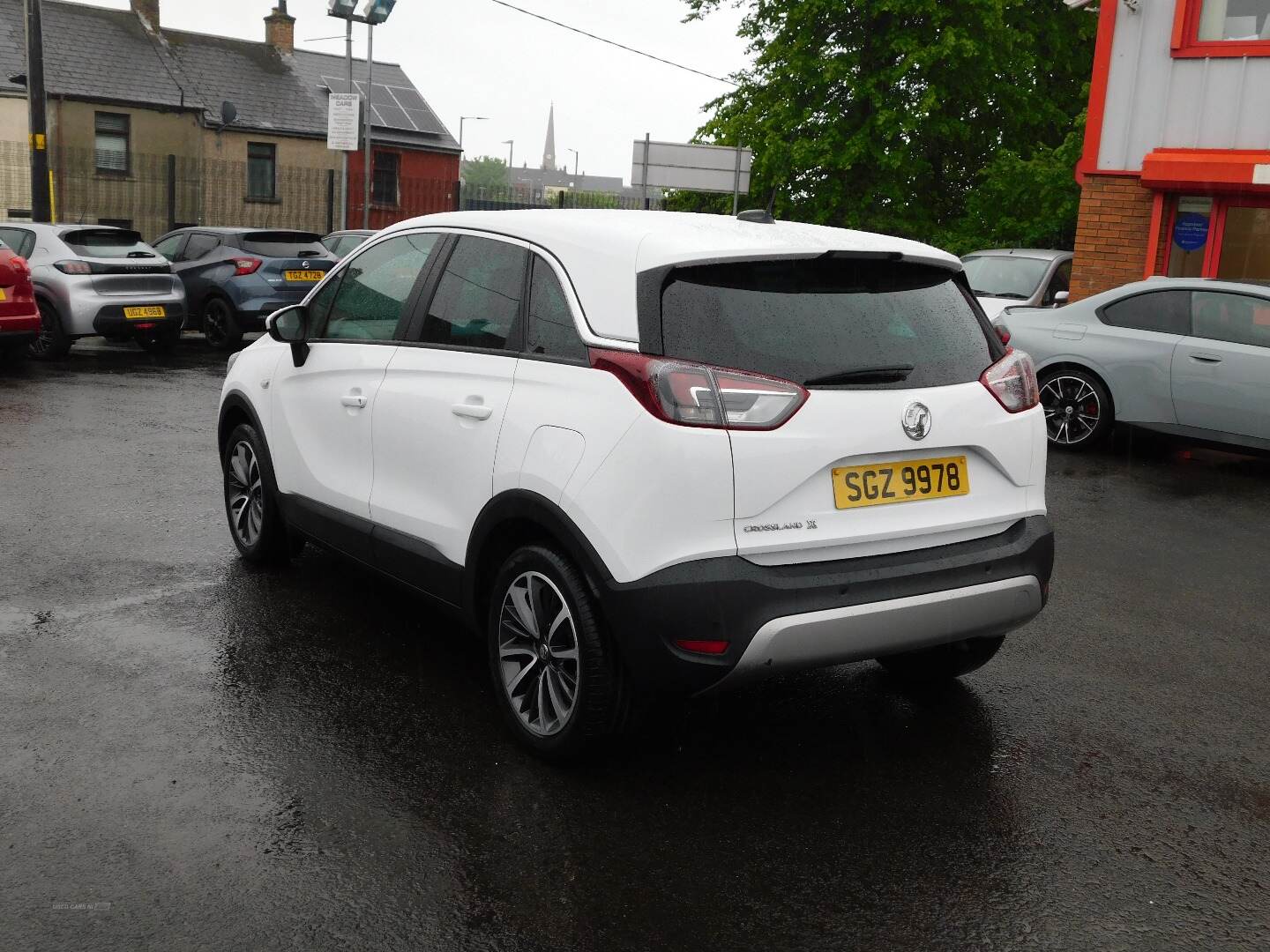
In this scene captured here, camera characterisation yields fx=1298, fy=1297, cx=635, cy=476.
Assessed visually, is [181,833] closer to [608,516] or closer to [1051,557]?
[608,516]

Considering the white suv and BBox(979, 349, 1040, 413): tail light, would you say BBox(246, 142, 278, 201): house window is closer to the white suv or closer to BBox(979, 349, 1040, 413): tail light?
the white suv

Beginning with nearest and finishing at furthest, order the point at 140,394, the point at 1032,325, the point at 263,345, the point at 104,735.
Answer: the point at 104,735 → the point at 263,345 → the point at 1032,325 → the point at 140,394

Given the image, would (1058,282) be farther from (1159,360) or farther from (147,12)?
(147,12)

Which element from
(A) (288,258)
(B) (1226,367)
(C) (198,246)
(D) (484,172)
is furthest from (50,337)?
(D) (484,172)

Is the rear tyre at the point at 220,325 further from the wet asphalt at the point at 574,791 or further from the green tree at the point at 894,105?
the green tree at the point at 894,105

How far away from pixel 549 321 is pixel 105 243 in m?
13.4

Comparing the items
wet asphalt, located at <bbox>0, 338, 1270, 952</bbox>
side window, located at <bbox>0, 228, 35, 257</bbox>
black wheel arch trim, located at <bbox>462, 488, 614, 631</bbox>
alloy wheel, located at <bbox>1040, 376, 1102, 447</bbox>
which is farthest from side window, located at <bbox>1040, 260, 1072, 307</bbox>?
black wheel arch trim, located at <bbox>462, 488, 614, 631</bbox>

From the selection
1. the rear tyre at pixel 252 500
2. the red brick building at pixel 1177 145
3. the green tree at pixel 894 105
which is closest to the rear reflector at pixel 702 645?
the rear tyre at pixel 252 500

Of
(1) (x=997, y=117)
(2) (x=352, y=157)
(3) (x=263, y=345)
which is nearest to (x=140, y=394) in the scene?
(3) (x=263, y=345)

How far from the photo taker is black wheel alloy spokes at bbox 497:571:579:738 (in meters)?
3.96

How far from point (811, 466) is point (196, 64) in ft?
145

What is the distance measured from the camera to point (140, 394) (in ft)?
41.1

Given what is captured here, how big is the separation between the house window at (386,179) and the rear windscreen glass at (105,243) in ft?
97.7

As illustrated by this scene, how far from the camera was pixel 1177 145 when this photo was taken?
15.1 metres
